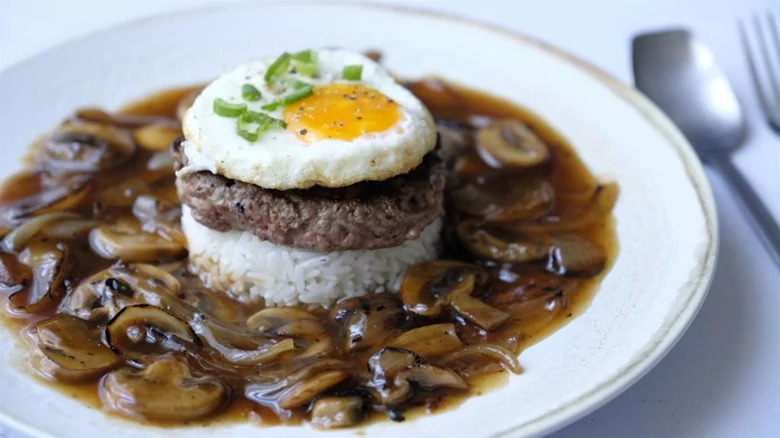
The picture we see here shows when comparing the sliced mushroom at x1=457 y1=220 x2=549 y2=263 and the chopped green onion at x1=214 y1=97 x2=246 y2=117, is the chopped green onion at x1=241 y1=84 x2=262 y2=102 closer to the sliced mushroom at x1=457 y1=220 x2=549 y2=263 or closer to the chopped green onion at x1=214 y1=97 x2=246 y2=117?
the chopped green onion at x1=214 y1=97 x2=246 y2=117

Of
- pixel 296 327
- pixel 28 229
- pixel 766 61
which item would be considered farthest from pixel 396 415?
pixel 766 61

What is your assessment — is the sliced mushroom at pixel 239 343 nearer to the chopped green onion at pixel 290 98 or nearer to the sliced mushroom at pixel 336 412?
the sliced mushroom at pixel 336 412

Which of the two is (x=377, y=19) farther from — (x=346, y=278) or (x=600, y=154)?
(x=346, y=278)

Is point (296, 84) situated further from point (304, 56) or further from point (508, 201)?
point (508, 201)

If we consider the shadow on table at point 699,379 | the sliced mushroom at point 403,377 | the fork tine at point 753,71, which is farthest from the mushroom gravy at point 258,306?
the fork tine at point 753,71

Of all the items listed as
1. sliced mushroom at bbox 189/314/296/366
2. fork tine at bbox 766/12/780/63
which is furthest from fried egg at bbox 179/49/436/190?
fork tine at bbox 766/12/780/63

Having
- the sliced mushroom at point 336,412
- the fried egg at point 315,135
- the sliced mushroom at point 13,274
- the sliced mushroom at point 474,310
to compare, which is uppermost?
the fried egg at point 315,135
